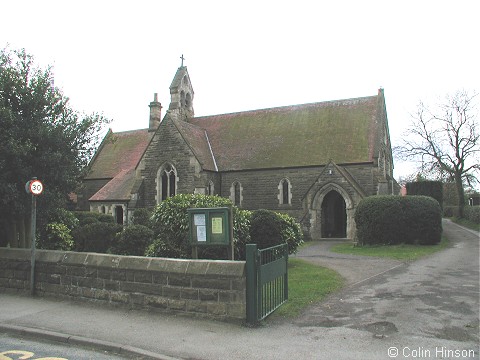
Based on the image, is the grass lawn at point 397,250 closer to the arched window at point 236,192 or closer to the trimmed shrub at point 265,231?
the trimmed shrub at point 265,231

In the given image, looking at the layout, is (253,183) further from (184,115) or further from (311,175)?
(184,115)

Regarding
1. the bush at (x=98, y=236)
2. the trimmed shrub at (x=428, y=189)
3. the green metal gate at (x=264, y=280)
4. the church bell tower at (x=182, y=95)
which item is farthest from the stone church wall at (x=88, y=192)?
the green metal gate at (x=264, y=280)

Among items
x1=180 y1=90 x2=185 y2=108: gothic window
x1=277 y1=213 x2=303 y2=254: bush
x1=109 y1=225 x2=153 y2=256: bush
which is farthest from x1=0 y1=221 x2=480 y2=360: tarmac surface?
x1=180 y1=90 x2=185 y2=108: gothic window

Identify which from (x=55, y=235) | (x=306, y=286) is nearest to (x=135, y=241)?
(x=55, y=235)

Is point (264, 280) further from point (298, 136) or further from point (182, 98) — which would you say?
point (182, 98)

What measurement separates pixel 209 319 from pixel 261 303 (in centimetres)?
97

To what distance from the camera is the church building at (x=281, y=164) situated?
2530 centimetres

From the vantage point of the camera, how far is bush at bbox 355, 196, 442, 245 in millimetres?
19922

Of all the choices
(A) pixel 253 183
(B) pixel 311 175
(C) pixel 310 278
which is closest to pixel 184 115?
(A) pixel 253 183

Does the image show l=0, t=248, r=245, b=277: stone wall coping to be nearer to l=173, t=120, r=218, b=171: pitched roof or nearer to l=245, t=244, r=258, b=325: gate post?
l=245, t=244, r=258, b=325: gate post

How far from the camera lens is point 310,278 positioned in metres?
11.2

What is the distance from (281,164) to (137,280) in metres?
20.4

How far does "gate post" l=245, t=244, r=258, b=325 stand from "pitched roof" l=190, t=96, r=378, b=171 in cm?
2017

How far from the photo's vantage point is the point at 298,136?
95.3 ft
